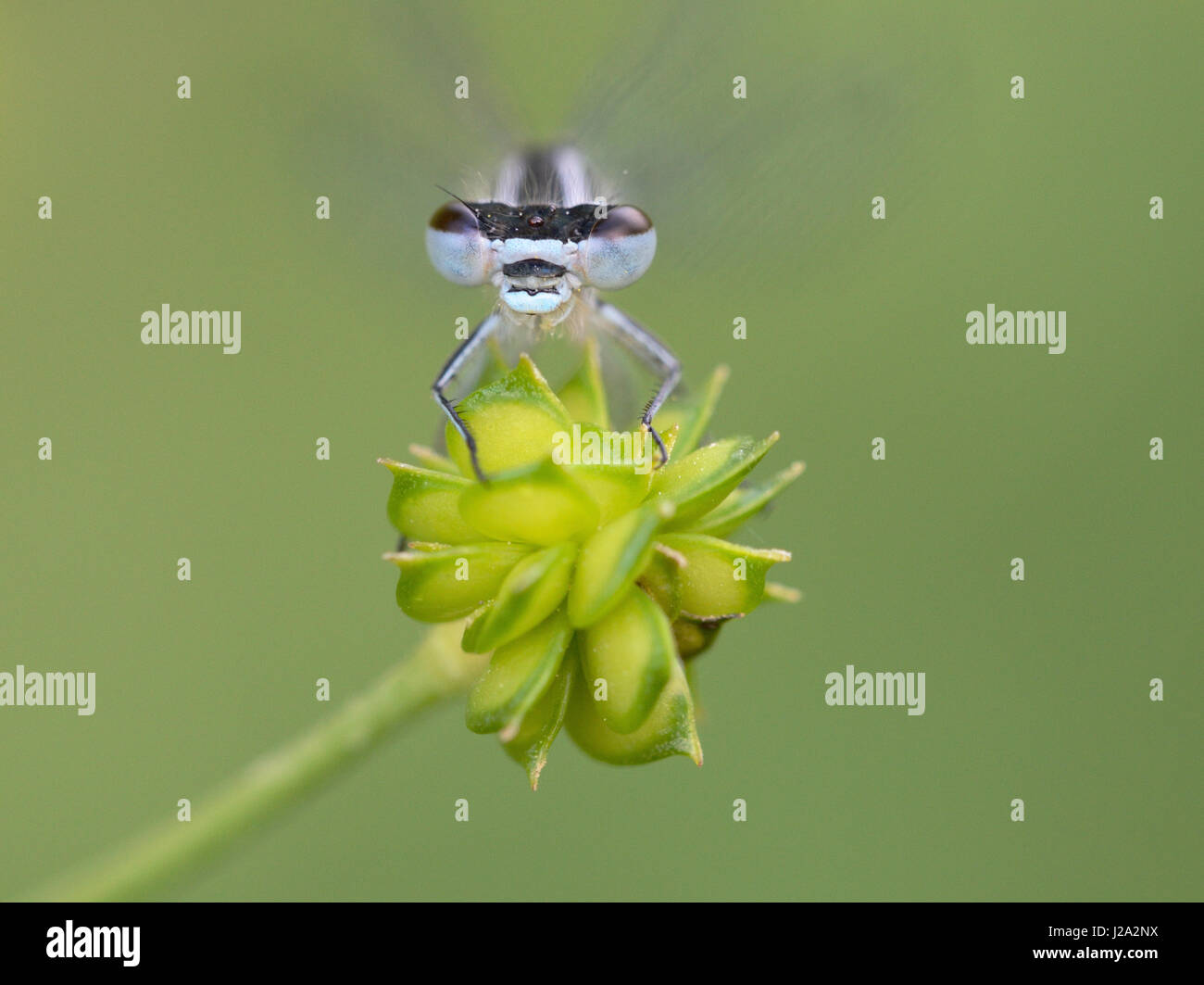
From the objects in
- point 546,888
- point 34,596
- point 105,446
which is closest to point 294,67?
point 105,446

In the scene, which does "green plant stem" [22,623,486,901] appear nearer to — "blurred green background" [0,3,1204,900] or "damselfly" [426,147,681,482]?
"damselfly" [426,147,681,482]

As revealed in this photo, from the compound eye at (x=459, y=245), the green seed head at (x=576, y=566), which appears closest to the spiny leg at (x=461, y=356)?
the compound eye at (x=459, y=245)

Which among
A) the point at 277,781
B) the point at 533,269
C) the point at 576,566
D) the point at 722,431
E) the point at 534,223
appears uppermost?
the point at 534,223

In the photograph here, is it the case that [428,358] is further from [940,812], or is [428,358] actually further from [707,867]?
[940,812]

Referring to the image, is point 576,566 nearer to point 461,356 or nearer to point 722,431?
point 461,356

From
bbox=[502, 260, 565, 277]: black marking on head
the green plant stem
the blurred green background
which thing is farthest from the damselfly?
the blurred green background

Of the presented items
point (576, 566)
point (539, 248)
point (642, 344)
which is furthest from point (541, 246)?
point (576, 566)

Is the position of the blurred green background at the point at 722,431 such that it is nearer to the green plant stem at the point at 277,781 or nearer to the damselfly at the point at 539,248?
the damselfly at the point at 539,248
